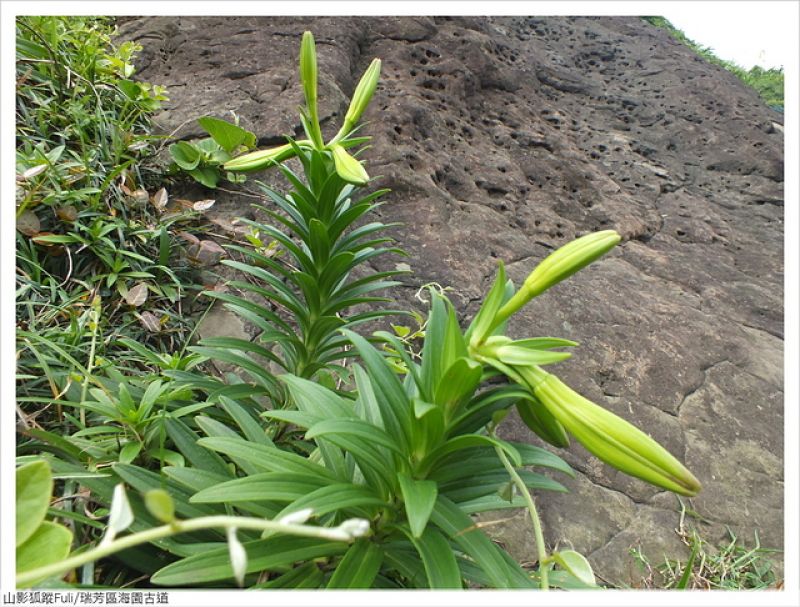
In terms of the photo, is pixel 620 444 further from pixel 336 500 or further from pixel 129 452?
pixel 129 452


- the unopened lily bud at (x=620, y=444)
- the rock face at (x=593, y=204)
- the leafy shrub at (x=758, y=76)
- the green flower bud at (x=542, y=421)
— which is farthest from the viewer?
the leafy shrub at (x=758, y=76)

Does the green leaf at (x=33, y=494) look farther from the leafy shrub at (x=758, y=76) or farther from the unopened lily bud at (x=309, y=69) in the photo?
the leafy shrub at (x=758, y=76)

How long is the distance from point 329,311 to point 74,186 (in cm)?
92

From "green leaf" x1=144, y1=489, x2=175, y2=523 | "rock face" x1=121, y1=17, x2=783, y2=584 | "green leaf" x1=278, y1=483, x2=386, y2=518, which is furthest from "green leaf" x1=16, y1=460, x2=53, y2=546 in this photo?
"rock face" x1=121, y1=17, x2=783, y2=584

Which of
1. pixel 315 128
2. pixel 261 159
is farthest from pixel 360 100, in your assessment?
pixel 261 159

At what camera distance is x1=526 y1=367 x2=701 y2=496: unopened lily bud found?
0.45m

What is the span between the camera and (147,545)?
67cm

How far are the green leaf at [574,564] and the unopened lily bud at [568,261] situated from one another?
289 mm

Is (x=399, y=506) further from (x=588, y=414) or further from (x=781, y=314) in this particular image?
(x=781, y=314)

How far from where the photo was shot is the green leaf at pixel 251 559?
570 millimetres

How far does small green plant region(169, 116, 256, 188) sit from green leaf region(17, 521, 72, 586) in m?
1.43

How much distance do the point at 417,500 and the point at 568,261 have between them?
12.9 inches

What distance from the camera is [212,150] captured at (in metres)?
1.70

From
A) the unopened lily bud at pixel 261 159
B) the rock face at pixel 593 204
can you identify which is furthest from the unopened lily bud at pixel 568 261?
the rock face at pixel 593 204
